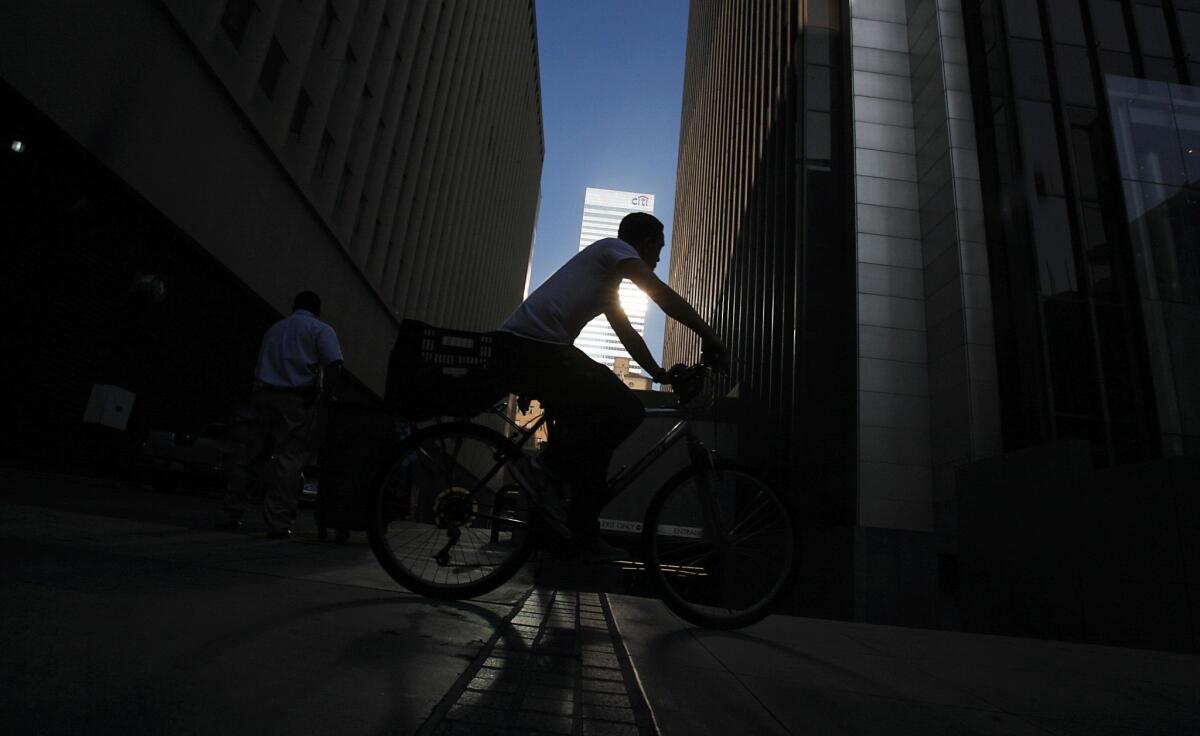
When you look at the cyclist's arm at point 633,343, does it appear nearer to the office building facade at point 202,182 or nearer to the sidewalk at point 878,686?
the sidewalk at point 878,686

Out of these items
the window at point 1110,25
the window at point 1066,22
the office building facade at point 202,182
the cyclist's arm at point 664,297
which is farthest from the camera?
the window at point 1066,22

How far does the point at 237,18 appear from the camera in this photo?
448 inches

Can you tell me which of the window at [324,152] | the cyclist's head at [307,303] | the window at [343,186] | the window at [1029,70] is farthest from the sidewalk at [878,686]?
the window at [343,186]

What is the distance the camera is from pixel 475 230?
111 ft

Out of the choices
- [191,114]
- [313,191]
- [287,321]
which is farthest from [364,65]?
[287,321]

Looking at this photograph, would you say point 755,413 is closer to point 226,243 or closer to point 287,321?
point 226,243

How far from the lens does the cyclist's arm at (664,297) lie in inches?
121

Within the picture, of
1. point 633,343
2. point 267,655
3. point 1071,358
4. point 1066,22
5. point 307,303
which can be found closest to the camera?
point 267,655

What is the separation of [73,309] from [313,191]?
6467mm

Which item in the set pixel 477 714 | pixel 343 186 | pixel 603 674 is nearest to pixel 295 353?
pixel 603 674

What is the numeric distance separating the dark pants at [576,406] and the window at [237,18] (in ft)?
37.8

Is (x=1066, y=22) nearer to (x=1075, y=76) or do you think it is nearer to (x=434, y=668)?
(x=1075, y=76)

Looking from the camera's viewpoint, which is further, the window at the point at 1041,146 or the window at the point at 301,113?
the window at the point at 301,113

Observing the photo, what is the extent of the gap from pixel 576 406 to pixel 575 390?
3.0 inches
